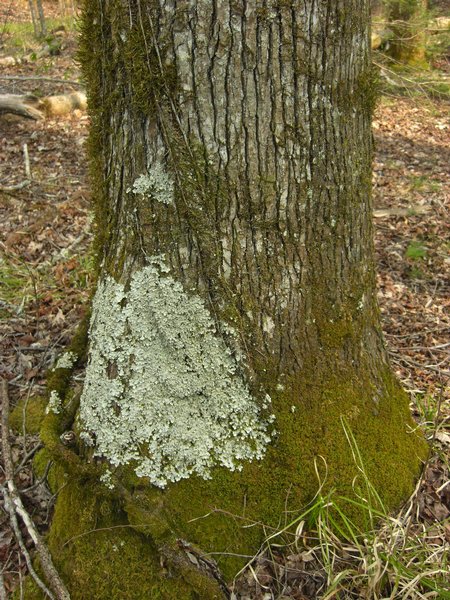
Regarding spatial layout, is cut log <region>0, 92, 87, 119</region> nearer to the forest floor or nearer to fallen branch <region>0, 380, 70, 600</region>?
the forest floor

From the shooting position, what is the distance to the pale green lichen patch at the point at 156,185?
1847 mm

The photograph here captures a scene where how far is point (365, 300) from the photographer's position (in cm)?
227

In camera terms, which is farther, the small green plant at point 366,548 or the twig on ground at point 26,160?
the twig on ground at point 26,160

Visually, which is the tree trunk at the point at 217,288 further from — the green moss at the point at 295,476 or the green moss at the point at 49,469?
the green moss at the point at 49,469

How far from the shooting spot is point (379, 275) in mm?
4391

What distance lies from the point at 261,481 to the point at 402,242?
11.4 feet

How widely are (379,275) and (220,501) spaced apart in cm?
286

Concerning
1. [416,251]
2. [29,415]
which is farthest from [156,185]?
[416,251]

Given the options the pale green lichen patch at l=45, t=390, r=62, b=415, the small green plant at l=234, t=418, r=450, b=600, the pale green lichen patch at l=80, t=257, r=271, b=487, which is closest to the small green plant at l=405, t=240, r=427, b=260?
the small green plant at l=234, t=418, r=450, b=600

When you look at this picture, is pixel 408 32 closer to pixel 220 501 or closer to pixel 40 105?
pixel 40 105

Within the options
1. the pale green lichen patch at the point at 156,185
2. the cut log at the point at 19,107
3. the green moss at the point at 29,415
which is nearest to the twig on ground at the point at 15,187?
the cut log at the point at 19,107

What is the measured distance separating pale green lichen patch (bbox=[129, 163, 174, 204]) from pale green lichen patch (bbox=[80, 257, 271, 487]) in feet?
0.92

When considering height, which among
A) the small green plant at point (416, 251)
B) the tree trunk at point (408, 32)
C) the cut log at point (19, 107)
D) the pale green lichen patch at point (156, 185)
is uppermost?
the tree trunk at point (408, 32)

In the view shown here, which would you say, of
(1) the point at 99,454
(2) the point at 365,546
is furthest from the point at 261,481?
(1) the point at 99,454
